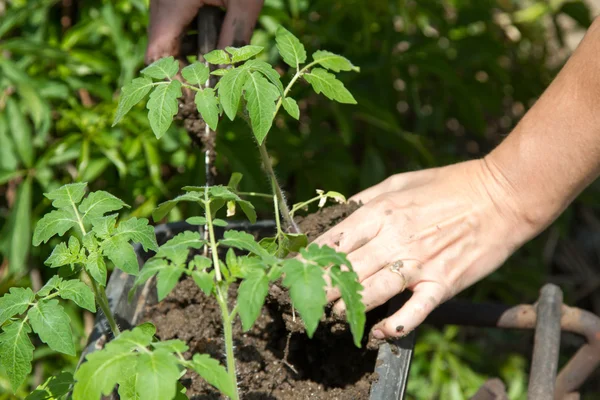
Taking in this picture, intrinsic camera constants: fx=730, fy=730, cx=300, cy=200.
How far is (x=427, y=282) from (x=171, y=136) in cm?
108

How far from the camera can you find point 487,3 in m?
2.85

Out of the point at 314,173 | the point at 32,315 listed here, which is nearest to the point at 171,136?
the point at 314,173

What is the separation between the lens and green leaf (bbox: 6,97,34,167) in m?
2.23

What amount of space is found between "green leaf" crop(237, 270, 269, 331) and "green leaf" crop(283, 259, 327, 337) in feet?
0.13

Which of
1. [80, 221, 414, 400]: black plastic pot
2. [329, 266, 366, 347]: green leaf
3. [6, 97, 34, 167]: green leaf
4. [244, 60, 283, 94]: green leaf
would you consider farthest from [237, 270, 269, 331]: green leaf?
[6, 97, 34, 167]: green leaf

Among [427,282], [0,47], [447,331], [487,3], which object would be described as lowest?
[447,331]

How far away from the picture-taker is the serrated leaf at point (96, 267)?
1269 millimetres

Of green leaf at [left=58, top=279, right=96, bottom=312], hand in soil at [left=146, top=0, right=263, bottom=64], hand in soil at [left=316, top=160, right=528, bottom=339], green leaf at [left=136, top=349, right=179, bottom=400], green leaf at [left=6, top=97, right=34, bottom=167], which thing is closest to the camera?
green leaf at [left=136, top=349, right=179, bottom=400]

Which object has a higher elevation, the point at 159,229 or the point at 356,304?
the point at 356,304

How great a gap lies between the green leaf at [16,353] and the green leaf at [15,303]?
0.09ft

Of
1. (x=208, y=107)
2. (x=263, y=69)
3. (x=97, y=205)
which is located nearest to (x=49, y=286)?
(x=97, y=205)

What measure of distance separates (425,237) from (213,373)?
27.3 inches

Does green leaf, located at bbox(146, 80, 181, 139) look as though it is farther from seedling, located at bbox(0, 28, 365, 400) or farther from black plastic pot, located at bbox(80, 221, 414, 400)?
black plastic pot, located at bbox(80, 221, 414, 400)

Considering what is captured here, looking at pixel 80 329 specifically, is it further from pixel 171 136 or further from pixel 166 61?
pixel 166 61
